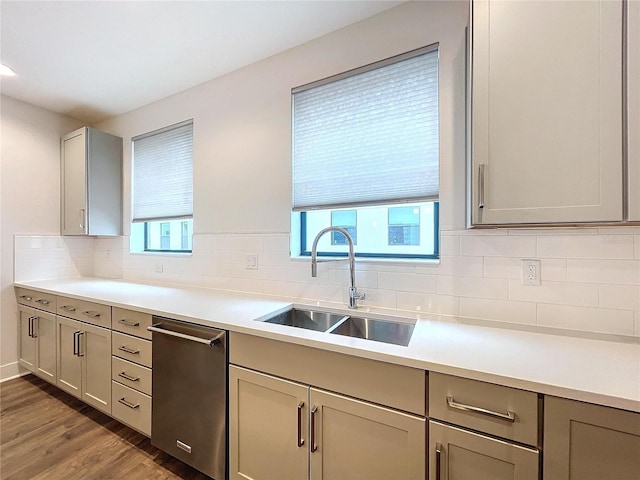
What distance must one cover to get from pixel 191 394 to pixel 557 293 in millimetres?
1875

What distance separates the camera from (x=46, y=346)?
95.3 inches

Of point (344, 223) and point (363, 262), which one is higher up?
point (344, 223)

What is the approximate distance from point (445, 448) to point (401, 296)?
2.48 feet

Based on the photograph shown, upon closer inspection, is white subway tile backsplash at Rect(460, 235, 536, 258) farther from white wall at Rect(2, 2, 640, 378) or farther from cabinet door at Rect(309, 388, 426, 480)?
cabinet door at Rect(309, 388, 426, 480)

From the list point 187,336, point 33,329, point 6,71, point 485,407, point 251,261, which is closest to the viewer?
point 485,407

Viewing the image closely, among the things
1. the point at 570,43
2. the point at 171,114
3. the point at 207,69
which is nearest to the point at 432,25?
the point at 570,43

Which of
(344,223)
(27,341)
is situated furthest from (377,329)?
(27,341)

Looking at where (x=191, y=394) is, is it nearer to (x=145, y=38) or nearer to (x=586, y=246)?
(x=586, y=246)

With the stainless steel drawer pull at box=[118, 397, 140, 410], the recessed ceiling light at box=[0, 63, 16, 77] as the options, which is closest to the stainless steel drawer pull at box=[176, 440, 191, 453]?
the stainless steel drawer pull at box=[118, 397, 140, 410]

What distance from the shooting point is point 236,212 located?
Answer: 221 centimetres

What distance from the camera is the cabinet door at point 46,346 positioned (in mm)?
2354

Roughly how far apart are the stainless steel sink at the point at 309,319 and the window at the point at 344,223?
0.52 m

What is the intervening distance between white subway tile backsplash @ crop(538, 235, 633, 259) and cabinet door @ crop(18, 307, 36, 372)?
3.87 meters

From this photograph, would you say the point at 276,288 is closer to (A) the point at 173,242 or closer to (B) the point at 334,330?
(B) the point at 334,330
